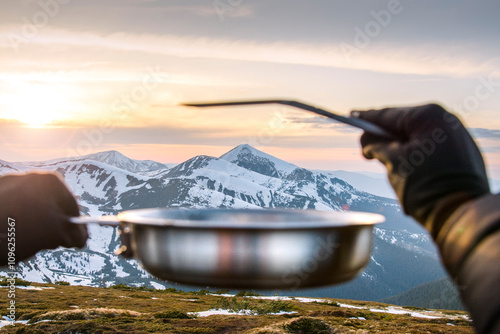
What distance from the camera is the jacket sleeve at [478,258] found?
5.15ft

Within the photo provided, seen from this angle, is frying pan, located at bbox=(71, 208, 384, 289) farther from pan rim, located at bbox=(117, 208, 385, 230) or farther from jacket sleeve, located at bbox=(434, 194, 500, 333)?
jacket sleeve, located at bbox=(434, 194, 500, 333)

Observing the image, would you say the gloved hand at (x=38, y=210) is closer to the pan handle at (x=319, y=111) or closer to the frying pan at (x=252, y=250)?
the frying pan at (x=252, y=250)

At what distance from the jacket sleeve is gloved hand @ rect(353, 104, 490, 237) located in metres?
0.46

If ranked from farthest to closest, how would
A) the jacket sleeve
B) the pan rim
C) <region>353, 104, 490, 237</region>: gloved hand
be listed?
1. <region>353, 104, 490, 237</region>: gloved hand
2. the pan rim
3. the jacket sleeve

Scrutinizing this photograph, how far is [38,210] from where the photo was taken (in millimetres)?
3416

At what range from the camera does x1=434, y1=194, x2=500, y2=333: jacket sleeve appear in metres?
1.57

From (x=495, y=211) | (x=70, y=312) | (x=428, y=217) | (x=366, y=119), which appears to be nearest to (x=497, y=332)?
(x=495, y=211)

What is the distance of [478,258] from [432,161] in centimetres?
100

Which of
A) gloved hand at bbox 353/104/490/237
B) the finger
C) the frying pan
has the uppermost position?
the finger

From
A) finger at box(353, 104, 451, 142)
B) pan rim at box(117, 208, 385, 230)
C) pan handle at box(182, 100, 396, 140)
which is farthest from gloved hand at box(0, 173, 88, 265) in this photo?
finger at box(353, 104, 451, 142)

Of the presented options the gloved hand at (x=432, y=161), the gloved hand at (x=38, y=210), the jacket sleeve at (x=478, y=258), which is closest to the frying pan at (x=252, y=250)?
the gloved hand at (x=432, y=161)

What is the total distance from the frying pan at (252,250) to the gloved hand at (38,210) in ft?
3.78

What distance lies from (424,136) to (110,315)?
39.9m

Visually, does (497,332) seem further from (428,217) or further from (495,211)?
(428,217)
